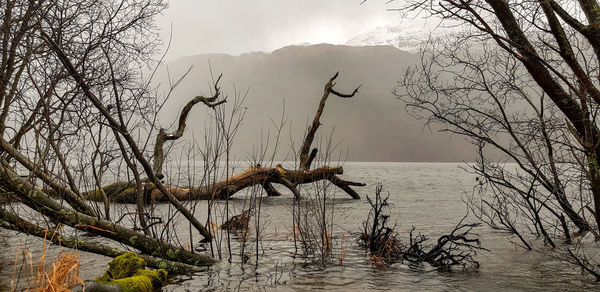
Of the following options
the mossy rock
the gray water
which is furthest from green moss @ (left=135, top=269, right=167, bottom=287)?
the gray water

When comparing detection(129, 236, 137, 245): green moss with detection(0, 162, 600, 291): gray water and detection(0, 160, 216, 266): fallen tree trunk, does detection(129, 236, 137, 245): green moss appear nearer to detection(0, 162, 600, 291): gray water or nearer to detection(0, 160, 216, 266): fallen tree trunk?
detection(0, 160, 216, 266): fallen tree trunk

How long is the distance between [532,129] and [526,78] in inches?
45.3

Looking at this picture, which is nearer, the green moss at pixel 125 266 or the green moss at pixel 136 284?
the green moss at pixel 136 284

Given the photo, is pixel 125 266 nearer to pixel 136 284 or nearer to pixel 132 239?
pixel 136 284

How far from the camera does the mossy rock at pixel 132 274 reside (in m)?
4.50

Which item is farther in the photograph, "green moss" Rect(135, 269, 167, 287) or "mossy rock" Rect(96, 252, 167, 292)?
"green moss" Rect(135, 269, 167, 287)

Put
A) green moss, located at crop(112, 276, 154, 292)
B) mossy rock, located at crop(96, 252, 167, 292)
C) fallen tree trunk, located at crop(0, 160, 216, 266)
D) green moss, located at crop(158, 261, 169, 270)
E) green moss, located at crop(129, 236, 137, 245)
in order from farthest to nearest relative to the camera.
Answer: green moss, located at crop(158, 261, 169, 270)
green moss, located at crop(129, 236, 137, 245)
fallen tree trunk, located at crop(0, 160, 216, 266)
mossy rock, located at crop(96, 252, 167, 292)
green moss, located at crop(112, 276, 154, 292)

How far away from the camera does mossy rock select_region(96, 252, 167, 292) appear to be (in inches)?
177

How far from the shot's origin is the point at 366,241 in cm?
791

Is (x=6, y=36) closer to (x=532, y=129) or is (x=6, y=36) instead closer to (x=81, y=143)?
(x=81, y=143)

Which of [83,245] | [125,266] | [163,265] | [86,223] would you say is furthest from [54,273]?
[163,265]

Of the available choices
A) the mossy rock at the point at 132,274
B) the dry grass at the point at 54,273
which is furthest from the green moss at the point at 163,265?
the dry grass at the point at 54,273

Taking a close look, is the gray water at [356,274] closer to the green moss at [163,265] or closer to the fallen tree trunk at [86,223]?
the green moss at [163,265]

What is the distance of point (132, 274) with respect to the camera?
4.82 metres
